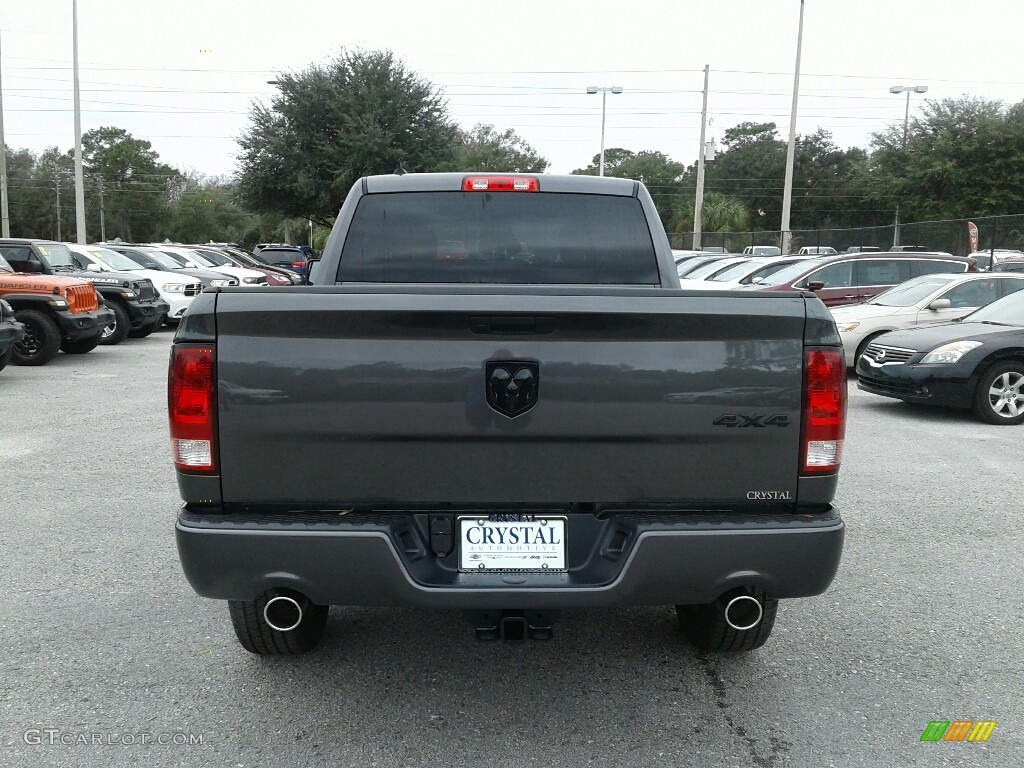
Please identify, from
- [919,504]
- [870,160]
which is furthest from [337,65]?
[919,504]

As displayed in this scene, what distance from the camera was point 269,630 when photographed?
351cm

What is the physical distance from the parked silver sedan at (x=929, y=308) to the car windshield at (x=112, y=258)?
13657 mm

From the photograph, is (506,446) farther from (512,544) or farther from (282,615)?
(282,615)

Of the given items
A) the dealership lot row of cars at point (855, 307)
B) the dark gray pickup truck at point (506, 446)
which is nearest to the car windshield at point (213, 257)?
the dealership lot row of cars at point (855, 307)

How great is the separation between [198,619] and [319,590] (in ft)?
5.08

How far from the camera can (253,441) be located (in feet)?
9.34

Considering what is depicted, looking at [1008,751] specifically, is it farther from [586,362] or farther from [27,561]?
[27,561]

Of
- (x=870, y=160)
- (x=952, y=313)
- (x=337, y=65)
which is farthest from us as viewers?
(x=870, y=160)

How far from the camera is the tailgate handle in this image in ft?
9.28

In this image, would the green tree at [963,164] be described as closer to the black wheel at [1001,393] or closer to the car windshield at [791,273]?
the car windshield at [791,273]

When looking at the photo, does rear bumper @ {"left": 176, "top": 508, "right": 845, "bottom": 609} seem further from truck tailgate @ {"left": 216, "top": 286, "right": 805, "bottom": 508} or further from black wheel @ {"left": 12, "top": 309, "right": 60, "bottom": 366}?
black wheel @ {"left": 12, "top": 309, "right": 60, "bottom": 366}

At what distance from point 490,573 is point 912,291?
11582 millimetres

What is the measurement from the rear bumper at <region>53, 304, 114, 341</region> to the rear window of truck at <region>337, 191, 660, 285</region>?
1023 centimetres

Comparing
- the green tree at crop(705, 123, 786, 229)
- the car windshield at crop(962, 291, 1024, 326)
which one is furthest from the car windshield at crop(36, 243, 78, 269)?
the green tree at crop(705, 123, 786, 229)
